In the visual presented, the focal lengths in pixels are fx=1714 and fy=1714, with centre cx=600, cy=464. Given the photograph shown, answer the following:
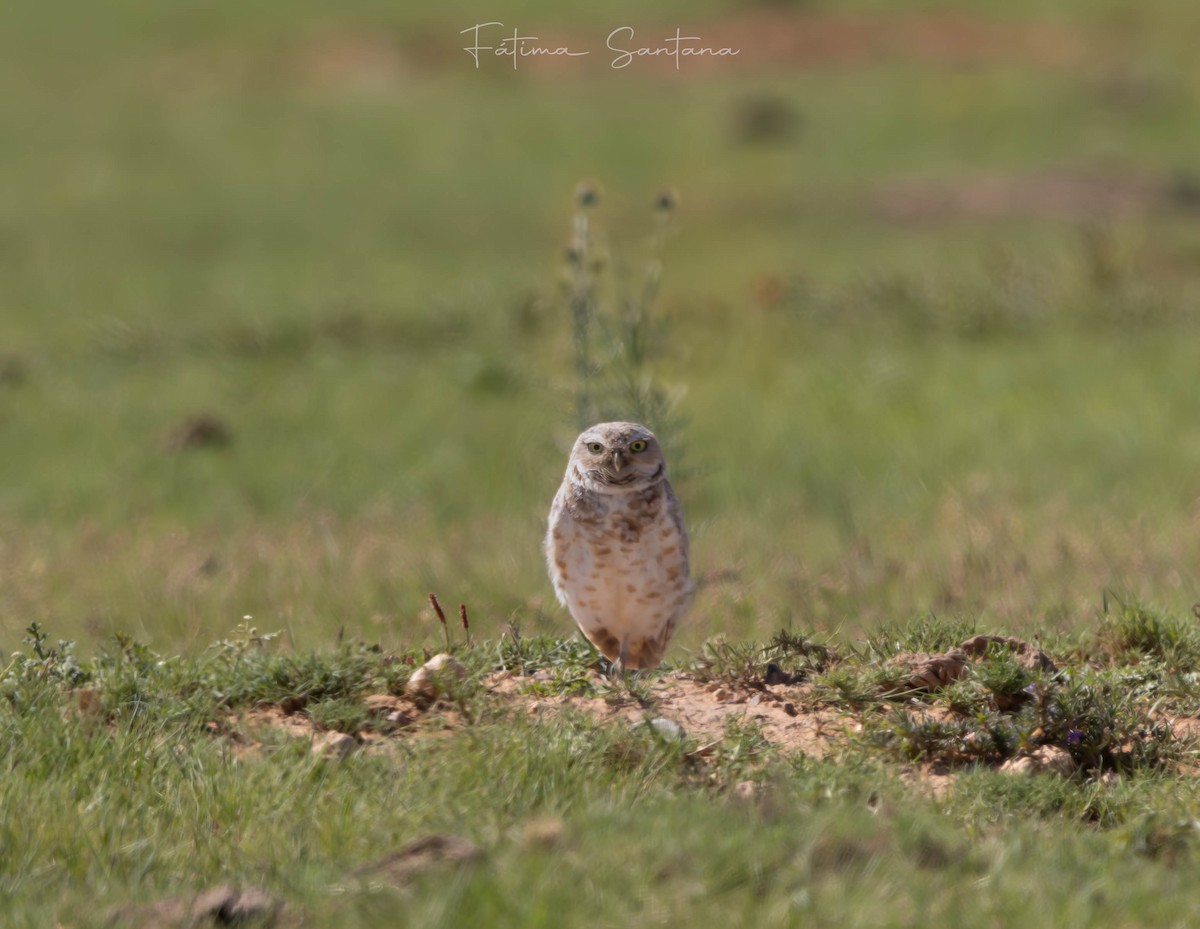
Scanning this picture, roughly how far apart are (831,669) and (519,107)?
25.1m

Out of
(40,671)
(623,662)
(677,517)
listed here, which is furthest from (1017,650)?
(40,671)

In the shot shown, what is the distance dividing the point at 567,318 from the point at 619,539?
6.62 meters

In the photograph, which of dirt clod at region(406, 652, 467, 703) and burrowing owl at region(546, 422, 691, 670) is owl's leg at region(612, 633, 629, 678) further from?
dirt clod at region(406, 652, 467, 703)

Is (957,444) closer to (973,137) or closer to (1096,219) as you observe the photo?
(1096,219)

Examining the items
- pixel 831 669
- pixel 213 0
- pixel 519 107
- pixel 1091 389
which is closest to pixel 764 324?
pixel 1091 389

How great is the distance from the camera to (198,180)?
2528 cm

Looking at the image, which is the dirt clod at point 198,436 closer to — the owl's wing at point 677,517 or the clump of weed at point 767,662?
the owl's wing at point 677,517

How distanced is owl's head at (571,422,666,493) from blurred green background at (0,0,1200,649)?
1.57 metres

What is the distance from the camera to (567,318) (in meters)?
12.2

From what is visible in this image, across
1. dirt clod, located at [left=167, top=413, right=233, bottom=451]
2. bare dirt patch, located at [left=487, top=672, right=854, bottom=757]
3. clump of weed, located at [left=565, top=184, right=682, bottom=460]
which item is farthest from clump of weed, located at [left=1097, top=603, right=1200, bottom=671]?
dirt clod, located at [left=167, top=413, right=233, bottom=451]

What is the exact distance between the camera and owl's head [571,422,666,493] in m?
5.46

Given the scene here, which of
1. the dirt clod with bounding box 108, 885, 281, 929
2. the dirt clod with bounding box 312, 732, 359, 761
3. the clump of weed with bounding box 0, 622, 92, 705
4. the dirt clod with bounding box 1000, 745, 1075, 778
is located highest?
the clump of weed with bounding box 0, 622, 92, 705

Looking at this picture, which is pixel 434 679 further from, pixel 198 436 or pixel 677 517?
pixel 198 436

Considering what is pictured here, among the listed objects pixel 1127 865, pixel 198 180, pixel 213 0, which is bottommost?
pixel 1127 865
